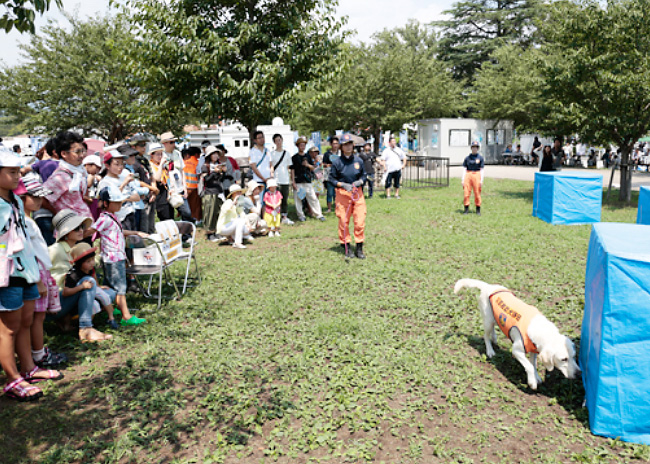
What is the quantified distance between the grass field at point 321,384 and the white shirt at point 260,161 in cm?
374

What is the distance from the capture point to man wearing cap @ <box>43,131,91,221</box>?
5.00 m

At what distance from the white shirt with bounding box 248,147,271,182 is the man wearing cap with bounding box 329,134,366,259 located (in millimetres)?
2893

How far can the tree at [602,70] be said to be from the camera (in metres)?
12.1

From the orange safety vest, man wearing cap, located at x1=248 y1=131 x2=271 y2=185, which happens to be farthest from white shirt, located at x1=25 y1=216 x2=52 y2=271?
the orange safety vest

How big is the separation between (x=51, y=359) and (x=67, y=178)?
1861 mm

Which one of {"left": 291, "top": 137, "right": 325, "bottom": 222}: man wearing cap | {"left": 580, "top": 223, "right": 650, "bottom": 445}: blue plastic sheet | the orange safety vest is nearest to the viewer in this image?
{"left": 580, "top": 223, "right": 650, "bottom": 445}: blue plastic sheet

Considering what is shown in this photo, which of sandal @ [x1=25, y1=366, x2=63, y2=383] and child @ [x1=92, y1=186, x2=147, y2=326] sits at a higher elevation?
child @ [x1=92, y1=186, x2=147, y2=326]

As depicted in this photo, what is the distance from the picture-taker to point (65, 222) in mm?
4809

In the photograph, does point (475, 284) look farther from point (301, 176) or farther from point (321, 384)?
point (301, 176)

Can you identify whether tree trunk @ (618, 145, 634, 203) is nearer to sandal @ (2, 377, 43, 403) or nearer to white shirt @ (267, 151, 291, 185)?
white shirt @ (267, 151, 291, 185)

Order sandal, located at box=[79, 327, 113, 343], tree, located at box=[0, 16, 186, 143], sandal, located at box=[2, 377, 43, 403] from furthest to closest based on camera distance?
tree, located at box=[0, 16, 186, 143] < sandal, located at box=[79, 327, 113, 343] < sandal, located at box=[2, 377, 43, 403]

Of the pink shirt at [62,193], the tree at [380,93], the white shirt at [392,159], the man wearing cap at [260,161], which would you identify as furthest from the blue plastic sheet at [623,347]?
the tree at [380,93]

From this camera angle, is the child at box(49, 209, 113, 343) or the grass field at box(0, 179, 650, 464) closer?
the grass field at box(0, 179, 650, 464)

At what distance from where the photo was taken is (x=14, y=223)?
3.59m
